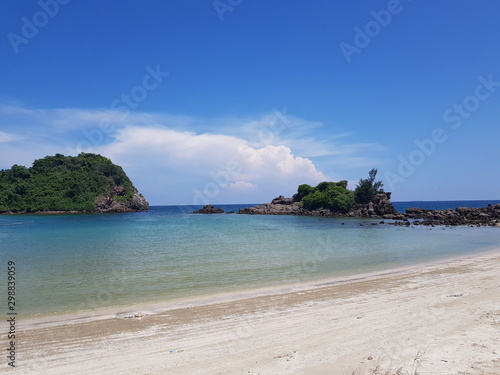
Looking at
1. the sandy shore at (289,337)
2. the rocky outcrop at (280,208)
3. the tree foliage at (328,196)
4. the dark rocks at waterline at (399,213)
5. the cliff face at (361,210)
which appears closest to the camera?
the sandy shore at (289,337)

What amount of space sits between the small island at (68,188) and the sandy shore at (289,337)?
108 metres

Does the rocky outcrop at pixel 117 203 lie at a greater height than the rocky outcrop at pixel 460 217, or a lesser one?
greater

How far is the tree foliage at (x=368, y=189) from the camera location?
8394cm

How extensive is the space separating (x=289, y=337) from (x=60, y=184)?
123 metres

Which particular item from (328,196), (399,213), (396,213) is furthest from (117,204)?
(399,213)

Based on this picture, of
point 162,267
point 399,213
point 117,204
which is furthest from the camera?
point 117,204

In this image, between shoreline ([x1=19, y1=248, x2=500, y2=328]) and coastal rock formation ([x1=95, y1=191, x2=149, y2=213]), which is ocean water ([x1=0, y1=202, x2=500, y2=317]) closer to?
shoreline ([x1=19, y1=248, x2=500, y2=328])

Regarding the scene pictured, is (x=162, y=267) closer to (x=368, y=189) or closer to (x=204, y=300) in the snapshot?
(x=204, y=300)

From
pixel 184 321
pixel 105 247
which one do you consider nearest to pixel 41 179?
pixel 105 247

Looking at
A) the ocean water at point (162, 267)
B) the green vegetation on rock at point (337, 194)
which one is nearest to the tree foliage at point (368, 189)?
the green vegetation on rock at point (337, 194)

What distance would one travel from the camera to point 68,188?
360 feet

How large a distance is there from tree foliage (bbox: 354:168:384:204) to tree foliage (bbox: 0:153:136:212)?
8489cm

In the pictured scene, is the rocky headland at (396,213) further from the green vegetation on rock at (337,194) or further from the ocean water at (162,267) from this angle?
the ocean water at (162,267)

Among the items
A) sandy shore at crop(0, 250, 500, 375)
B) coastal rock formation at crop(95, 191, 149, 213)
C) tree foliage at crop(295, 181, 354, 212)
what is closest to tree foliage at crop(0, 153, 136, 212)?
coastal rock formation at crop(95, 191, 149, 213)
